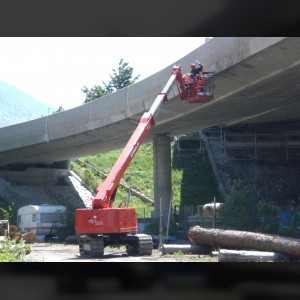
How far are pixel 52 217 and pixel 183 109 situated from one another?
1096 centimetres

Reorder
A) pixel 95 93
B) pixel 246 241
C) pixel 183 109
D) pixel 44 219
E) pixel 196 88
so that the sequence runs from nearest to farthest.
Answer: pixel 246 241, pixel 196 88, pixel 183 109, pixel 44 219, pixel 95 93

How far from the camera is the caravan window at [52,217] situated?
38.7 metres

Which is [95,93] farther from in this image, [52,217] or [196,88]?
[196,88]

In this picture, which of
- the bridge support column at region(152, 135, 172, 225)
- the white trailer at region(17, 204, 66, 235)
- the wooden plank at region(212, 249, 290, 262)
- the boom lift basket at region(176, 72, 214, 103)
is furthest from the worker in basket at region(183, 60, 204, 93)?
the white trailer at region(17, 204, 66, 235)

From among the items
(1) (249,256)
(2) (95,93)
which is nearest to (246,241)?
(1) (249,256)

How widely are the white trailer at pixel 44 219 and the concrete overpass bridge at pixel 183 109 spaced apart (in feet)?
16.6

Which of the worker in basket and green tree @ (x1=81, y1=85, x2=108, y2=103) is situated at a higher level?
green tree @ (x1=81, y1=85, x2=108, y2=103)

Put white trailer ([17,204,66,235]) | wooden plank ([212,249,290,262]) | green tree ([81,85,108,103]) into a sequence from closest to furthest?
wooden plank ([212,249,290,262])
white trailer ([17,204,66,235])
green tree ([81,85,108,103])

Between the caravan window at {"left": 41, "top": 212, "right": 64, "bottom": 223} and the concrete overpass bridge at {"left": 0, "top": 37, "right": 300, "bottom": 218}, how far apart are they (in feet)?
17.0

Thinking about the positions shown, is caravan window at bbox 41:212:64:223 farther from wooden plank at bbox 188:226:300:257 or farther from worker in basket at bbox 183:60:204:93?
wooden plank at bbox 188:226:300:257

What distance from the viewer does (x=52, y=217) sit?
1537 inches

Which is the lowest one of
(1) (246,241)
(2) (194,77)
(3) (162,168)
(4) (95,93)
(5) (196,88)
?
(1) (246,241)

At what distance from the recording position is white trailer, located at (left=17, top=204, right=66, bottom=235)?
38.4m
